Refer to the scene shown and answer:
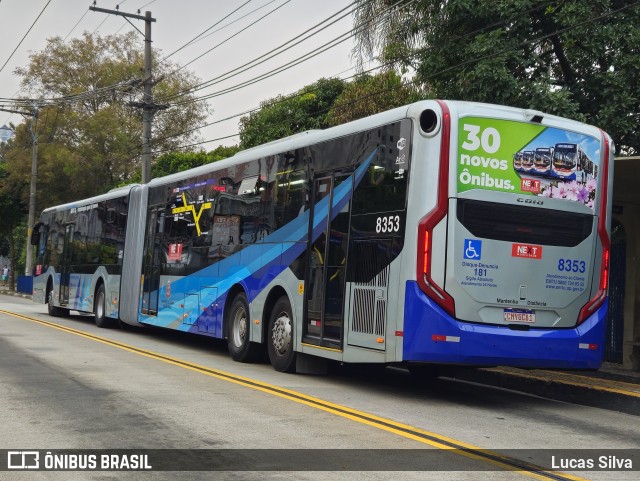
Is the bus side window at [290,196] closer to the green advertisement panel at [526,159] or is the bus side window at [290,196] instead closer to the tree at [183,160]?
the green advertisement panel at [526,159]

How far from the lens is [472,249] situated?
10.2m

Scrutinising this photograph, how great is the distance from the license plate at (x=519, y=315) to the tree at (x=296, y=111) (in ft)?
86.6

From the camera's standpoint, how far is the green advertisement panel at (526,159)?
1035cm

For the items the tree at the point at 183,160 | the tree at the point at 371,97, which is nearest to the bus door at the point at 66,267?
the tree at the point at 371,97

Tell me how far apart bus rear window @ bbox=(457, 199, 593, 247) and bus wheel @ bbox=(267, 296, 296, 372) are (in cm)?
351

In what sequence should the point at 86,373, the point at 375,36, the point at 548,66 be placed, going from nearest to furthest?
1. the point at 86,373
2. the point at 548,66
3. the point at 375,36

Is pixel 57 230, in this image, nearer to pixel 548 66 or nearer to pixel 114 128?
pixel 548 66

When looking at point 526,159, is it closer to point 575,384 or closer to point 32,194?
point 575,384

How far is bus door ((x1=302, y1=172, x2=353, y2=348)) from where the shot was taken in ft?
37.8

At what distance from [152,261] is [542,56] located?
9405 millimetres

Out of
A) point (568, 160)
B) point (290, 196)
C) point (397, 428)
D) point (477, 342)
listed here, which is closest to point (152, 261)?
point (290, 196)

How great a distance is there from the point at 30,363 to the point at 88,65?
159ft

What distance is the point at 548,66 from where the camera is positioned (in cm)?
1964

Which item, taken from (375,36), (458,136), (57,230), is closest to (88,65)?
(57,230)
